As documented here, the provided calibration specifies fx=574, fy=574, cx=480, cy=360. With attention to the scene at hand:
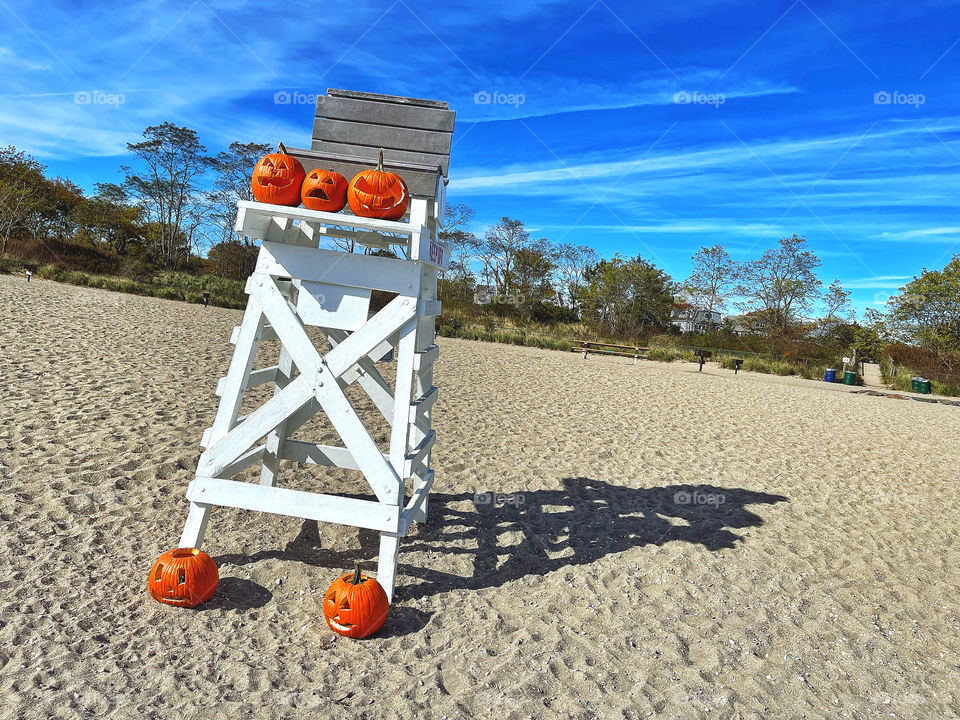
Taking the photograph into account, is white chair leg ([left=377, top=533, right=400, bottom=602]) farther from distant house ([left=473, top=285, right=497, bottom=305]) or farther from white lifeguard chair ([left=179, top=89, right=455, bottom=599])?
distant house ([left=473, top=285, right=497, bottom=305])

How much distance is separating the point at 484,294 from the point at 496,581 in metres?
36.8

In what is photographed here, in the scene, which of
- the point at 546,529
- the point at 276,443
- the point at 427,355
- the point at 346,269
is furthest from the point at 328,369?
the point at 546,529

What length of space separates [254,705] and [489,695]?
3.37 feet

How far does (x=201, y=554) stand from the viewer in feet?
10.3

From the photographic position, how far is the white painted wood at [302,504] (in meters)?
3.08

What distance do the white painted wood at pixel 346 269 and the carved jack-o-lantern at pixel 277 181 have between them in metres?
0.27

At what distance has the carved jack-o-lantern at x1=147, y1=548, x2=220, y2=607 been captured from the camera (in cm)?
300

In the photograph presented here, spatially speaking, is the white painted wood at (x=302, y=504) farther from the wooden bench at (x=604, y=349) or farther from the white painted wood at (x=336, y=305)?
the wooden bench at (x=604, y=349)

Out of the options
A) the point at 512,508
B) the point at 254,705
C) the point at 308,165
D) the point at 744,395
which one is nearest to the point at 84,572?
the point at 254,705

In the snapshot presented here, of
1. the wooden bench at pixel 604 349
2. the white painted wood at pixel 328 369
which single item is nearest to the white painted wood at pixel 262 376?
the white painted wood at pixel 328 369

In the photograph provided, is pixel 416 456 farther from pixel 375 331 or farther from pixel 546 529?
pixel 546 529

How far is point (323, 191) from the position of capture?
3154mm

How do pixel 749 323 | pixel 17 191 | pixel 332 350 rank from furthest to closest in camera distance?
1. pixel 749 323
2. pixel 17 191
3. pixel 332 350

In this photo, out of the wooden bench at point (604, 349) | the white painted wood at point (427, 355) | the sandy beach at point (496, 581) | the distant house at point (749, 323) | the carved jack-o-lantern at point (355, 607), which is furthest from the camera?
the distant house at point (749, 323)
